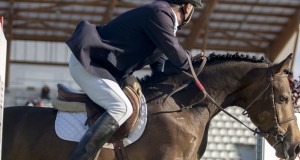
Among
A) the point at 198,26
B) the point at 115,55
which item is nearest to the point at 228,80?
the point at 115,55

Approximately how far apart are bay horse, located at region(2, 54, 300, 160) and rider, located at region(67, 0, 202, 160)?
0.84 feet

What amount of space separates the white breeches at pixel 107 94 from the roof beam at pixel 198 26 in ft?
65.3

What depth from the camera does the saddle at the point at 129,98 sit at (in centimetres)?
609

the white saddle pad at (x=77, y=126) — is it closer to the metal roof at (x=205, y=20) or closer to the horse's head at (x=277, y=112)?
the horse's head at (x=277, y=112)

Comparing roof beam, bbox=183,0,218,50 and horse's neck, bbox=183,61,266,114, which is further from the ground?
roof beam, bbox=183,0,218,50

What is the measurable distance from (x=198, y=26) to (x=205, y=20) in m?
0.53

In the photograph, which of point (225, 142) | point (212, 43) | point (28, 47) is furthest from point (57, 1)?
point (225, 142)

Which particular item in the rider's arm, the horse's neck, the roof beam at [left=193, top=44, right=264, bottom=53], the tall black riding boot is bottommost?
the tall black riding boot

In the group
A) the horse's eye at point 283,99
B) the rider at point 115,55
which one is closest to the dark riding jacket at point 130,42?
the rider at point 115,55

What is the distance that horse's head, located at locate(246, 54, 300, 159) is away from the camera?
639cm

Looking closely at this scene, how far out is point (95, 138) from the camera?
5.90 meters

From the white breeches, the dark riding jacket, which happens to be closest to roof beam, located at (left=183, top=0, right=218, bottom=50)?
the dark riding jacket

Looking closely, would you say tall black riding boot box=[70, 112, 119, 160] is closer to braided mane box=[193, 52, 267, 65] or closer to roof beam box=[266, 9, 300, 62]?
braided mane box=[193, 52, 267, 65]

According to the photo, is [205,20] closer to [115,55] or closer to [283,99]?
[283,99]
